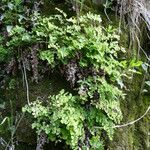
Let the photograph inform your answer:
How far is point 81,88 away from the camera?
8.24ft

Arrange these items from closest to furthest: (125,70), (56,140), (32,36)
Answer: (56,140), (32,36), (125,70)

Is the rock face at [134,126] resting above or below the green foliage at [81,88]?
below

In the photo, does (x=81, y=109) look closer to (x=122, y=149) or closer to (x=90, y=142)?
(x=90, y=142)

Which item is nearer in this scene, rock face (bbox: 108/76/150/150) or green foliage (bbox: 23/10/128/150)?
green foliage (bbox: 23/10/128/150)

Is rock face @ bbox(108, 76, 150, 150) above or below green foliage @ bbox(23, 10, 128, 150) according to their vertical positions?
below

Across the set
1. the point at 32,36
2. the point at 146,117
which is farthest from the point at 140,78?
the point at 32,36

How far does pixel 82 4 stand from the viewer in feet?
9.58

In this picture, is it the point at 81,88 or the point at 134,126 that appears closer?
the point at 81,88

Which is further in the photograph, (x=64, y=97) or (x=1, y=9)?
(x=1, y=9)

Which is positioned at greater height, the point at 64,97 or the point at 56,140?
the point at 64,97

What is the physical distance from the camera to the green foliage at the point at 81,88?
238 cm

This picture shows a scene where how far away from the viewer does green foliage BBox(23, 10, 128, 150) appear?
2.38 meters

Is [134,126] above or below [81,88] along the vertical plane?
below

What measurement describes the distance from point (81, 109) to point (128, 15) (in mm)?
1083
